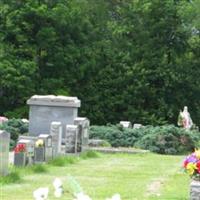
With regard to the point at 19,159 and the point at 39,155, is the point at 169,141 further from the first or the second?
the point at 19,159

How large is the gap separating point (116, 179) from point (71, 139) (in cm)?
630

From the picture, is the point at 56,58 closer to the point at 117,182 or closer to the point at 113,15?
the point at 113,15

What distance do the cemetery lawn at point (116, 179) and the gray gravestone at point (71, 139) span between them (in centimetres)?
74

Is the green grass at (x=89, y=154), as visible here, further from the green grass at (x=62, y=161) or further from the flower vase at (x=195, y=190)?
the flower vase at (x=195, y=190)

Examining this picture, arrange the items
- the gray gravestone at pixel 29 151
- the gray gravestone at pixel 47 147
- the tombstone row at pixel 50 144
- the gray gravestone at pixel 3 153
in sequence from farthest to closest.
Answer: the gray gravestone at pixel 47 147
the gray gravestone at pixel 29 151
the tombstone row at pixel 50 144
the gray gravestone at pixel 3 153

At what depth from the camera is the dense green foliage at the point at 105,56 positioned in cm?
4056

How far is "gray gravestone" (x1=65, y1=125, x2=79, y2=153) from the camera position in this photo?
20734 mm

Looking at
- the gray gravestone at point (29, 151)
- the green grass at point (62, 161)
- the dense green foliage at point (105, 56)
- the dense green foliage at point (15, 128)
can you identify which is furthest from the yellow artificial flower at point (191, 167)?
the dense green foliage at point (105, 56)

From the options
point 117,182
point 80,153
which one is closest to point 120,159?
point 80,153

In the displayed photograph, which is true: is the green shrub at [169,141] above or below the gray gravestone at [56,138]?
below

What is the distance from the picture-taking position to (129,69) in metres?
43.9

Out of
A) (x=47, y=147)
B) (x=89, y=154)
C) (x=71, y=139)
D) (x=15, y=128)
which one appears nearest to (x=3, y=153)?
(x=47, y=147)

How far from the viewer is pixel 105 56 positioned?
146 ft

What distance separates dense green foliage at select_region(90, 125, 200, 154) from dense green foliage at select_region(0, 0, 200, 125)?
13.3 meters
